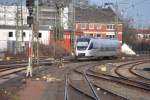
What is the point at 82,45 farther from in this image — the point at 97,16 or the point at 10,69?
the point at 97,16

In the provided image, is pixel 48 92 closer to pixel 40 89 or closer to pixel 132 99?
pixel 40 89

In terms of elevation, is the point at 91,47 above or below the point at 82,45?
below

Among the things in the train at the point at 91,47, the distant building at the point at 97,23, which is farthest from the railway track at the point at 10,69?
the distant building at the point at 97,23

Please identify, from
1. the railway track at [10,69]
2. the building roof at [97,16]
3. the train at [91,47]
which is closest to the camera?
the railway track at [10,69]

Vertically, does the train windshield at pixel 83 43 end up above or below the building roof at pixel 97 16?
below

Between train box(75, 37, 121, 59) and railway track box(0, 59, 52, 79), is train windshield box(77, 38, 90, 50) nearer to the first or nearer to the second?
train box(75, 37, 121, 59)

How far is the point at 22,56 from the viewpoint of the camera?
65.7 metres

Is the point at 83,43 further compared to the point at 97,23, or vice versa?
the point at 97,23

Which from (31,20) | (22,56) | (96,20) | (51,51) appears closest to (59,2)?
(22,56)

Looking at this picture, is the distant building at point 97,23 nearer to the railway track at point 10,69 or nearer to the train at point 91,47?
the train at point 91,47

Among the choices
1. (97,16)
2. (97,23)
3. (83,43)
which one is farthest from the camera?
(97,23)

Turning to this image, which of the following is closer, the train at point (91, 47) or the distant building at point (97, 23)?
the train at point (91, 47)

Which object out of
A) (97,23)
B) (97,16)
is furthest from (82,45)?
(97,23)

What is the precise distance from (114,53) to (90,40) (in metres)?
8.79
